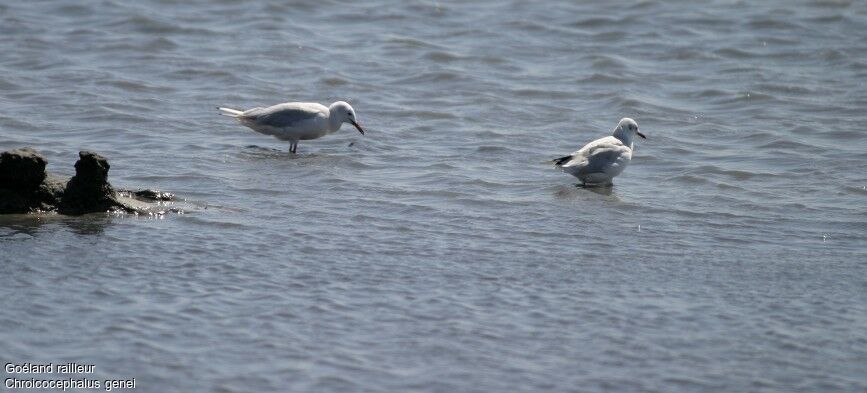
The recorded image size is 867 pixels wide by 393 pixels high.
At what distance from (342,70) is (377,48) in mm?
1450

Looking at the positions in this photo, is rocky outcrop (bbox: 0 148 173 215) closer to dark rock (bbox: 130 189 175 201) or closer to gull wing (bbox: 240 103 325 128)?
dark rock (bbox: 130 189 175 201)

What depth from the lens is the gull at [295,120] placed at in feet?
39.2

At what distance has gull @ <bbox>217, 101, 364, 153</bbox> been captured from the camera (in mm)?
11938

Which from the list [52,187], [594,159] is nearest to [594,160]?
[594,159]

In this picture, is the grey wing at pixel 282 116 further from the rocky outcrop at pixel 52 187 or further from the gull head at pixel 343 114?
the rocky outcrop at pixel 52 187

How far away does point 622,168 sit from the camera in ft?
34.7

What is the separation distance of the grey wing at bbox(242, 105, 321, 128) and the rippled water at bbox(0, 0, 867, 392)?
29cm

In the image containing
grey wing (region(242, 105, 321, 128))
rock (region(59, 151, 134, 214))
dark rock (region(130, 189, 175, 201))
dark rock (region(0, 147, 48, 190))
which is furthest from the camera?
grey wing (region(242, 105, 321, 128))

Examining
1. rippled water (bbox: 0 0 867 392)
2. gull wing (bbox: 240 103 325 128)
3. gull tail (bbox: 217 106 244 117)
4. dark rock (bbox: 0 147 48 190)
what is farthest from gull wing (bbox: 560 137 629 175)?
dark rock (bbox: 0 147 48 190)

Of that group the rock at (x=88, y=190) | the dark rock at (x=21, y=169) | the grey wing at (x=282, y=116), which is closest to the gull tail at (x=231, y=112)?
the grey wing at (x=282, y=116)

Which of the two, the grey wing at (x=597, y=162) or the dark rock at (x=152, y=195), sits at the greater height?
the grey wing at (x=597, y=162)

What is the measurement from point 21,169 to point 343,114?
5.06 m

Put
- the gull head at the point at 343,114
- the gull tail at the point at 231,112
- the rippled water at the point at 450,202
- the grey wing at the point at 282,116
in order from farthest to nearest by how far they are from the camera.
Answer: the gull head at the point at 343,114, the gull tail at the point at 231,112, the grey wing at the point at 282,116, the rippled water at the point at 450,202

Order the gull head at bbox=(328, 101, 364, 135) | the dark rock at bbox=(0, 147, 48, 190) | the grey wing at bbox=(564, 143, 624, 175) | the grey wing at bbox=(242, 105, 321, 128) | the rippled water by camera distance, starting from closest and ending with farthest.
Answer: the rippled water
the dark rock at bbox=(0, 147, 48, 190)
the grey wing at bbox=(564, 143, 624, 175)
the grey wing at bbox=(242, 105, 321, 128)
the gull head at bbox=(328, 101, 364, 135)
